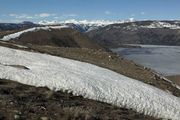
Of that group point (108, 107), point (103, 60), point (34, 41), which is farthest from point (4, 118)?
point (34, 41)

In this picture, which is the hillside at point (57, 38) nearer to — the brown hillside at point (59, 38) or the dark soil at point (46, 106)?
the brown hillside at point (59, 38)

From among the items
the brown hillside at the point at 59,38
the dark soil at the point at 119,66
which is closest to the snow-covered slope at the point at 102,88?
the dark soil at the point at 119,66

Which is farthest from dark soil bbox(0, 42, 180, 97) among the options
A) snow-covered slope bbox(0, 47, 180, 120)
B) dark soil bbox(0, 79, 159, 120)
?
dark soil bbox(0, 79, 159, 120)

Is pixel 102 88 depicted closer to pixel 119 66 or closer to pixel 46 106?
pixel 46 106

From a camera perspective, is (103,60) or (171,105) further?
(103,60)

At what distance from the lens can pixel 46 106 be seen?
52.6 ft

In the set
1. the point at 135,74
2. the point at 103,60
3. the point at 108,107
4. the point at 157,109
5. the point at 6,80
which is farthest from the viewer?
the point at 103,60

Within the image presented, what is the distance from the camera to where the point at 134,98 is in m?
22.9

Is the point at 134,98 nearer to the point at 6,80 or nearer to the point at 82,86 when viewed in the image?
the point at 82,86

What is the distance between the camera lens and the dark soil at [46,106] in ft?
47.5

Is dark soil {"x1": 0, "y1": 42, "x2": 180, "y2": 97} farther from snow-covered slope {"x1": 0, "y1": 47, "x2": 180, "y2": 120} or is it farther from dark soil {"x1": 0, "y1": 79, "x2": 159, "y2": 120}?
dark soil {"x1": 0, "y1": 79, "x2": 159, "y2": 120}

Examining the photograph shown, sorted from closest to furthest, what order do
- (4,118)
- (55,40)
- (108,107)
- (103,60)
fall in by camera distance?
1. (4,118)
2. (108,107)
3. (103,60)
4. (55,40)

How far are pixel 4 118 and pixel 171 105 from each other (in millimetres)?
12858

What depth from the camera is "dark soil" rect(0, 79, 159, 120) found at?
47.5ft
